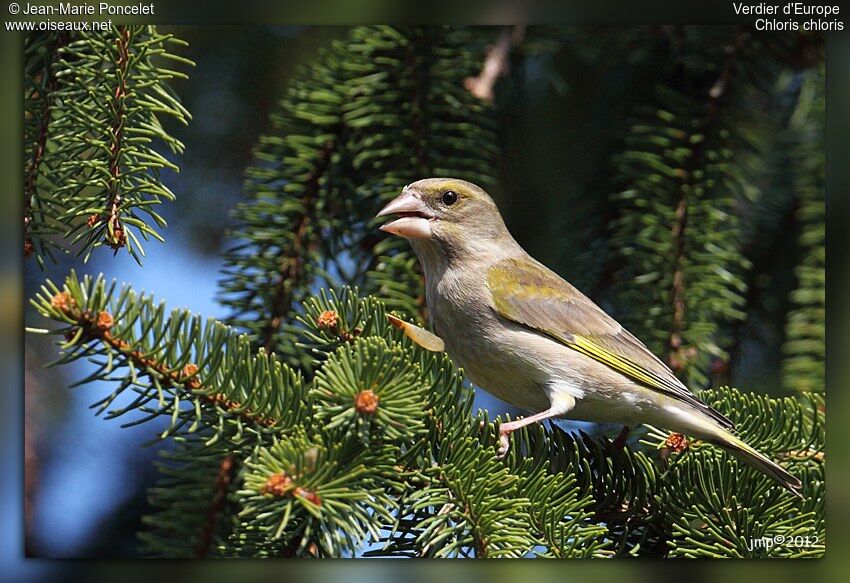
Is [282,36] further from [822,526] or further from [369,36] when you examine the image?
[822,526]

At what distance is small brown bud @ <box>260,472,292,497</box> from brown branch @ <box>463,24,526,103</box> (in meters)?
1.27

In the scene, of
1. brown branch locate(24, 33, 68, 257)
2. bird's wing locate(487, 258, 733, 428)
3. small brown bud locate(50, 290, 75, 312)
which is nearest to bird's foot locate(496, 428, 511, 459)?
bird's wing locate(487, 258, 733, 428)

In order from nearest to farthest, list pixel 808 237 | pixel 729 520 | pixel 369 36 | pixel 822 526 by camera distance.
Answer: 1. pixel 729 520
2. pixel 822 526
3. pixel 369 36
4. pixel 808 237

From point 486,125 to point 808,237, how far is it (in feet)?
3.20

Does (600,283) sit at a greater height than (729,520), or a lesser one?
greater

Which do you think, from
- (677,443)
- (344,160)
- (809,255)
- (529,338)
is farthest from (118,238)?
(809,255)

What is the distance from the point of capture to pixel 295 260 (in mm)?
2555

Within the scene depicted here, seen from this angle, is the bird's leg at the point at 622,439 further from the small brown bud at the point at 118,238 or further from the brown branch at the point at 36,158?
the brown branch at the point at 36,158

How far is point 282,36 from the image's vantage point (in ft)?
8.50

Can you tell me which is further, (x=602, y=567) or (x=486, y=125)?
(x=486, y=125)

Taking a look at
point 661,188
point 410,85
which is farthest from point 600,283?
point 410,85

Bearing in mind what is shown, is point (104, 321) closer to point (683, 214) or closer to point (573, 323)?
point (573, 323)

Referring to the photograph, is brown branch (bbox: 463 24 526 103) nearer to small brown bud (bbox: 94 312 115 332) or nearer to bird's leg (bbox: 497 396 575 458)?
bird's leg (bbox: 497 396 575 458)

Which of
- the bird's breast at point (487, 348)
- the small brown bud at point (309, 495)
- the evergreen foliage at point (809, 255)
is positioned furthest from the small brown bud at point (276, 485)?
the evergreen foliage at point (809, 255)
